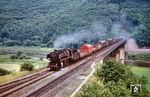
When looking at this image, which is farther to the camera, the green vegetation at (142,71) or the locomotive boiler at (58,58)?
the green vegetation at (142,71)

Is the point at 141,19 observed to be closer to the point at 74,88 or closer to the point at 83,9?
the point at 83,9

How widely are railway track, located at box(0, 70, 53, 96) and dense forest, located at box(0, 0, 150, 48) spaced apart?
247cm

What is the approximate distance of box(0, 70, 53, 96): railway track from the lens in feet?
55.2

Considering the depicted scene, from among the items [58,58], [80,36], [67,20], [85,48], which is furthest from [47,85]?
[80,36]

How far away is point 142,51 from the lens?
2719 centimetres

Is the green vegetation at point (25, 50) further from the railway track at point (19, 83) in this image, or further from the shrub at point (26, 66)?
the railway track at point (19, 83)

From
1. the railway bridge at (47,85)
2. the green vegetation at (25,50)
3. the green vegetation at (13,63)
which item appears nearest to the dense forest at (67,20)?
the green vegetation at (25,50)

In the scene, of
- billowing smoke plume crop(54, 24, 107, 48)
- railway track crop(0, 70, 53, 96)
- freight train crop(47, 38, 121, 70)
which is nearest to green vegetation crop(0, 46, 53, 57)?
freight train crop(47, 38, 121, 70)

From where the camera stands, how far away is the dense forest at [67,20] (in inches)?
900

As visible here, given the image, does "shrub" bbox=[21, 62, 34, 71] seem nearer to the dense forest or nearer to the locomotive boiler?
the dense forest

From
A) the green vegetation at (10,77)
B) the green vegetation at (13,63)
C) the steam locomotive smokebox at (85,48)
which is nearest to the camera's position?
the green vegetation at (10,77)

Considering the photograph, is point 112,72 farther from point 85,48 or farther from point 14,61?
point 85,48

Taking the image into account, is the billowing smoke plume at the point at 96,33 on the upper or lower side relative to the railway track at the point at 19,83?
upper

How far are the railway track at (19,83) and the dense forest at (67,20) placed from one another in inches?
97.3
